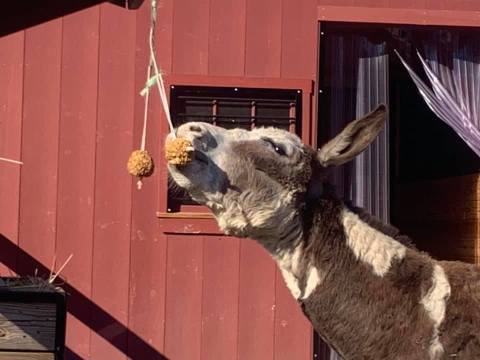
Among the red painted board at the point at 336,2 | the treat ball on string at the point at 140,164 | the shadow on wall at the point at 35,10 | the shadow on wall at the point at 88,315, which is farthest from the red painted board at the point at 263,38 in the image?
the treat ball on string at the point at 140,164

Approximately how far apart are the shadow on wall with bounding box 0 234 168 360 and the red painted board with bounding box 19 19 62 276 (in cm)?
4

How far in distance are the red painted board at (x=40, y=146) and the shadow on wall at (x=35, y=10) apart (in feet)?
6.39

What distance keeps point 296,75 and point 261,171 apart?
2.67m

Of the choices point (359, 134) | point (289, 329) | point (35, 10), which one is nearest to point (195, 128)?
point (359, 134)

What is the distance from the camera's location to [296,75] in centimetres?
593

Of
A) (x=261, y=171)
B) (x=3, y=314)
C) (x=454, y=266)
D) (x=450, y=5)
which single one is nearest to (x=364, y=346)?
(x=454, y=266)

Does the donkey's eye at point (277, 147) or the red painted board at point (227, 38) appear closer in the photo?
the donkey's eye at point (277, 147)

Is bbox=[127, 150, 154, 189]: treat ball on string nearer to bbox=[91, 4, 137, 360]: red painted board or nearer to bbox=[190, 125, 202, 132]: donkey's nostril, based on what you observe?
bbox=[190, 125, 202, 132]: donkey's nostril

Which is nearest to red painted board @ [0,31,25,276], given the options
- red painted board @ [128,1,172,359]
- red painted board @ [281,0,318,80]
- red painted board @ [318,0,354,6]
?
red painted board @ [128,1,172,359]

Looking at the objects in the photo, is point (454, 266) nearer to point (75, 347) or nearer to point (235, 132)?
point (235, 132)

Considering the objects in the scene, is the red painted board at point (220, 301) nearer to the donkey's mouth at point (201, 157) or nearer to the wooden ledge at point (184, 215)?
the wooden ledge at point (184, 215)

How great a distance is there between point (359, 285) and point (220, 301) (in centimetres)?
280

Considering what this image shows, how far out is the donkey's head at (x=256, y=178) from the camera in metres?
3.27

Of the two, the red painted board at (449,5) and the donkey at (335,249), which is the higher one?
the red painted board at (449,5)
